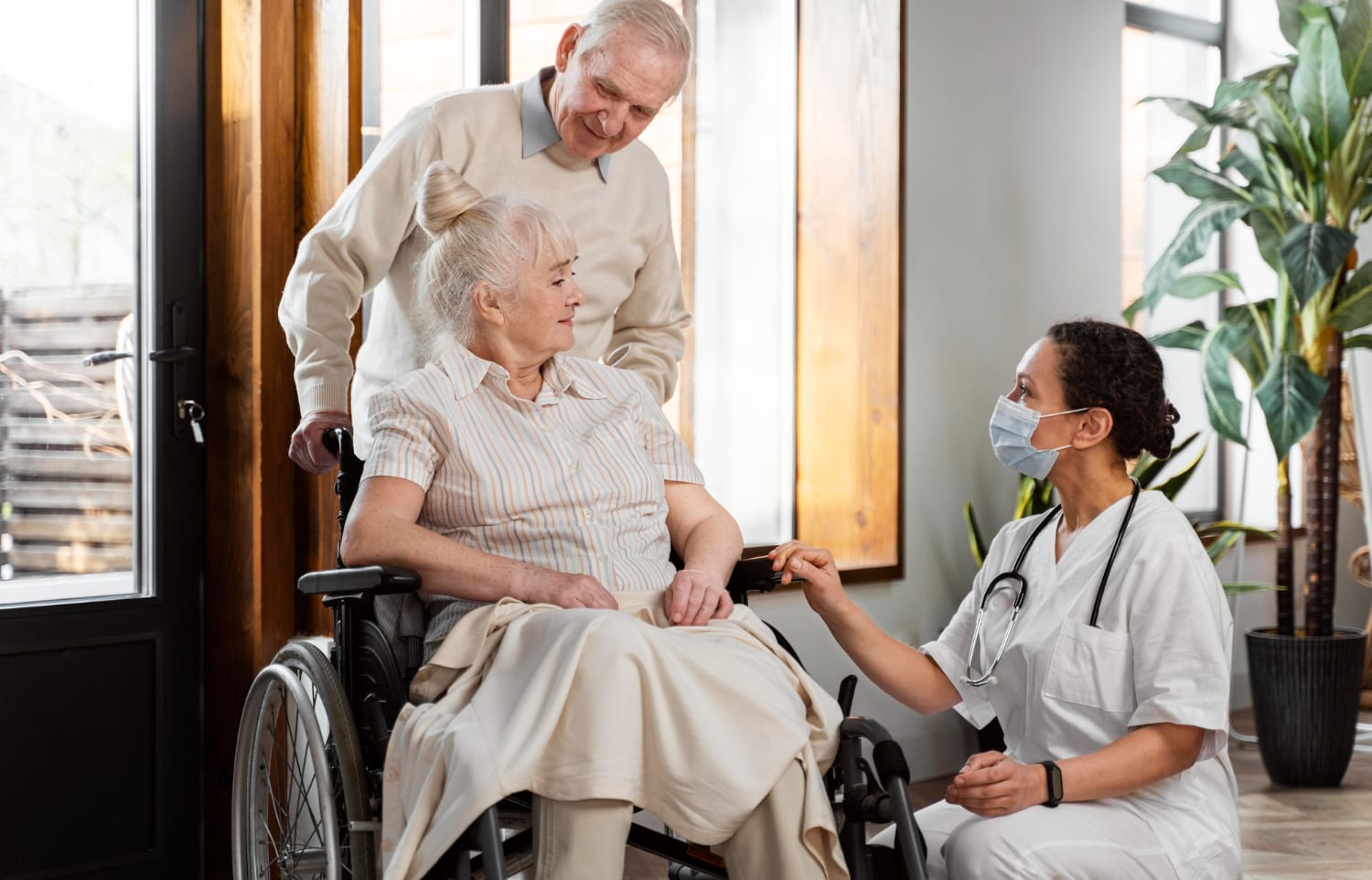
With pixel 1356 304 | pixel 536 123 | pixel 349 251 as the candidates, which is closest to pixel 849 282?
pixel 1356 304

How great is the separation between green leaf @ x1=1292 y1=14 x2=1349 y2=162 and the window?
1.08 metres

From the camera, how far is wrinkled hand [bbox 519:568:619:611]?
1.68 meters

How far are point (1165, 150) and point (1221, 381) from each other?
1.53m

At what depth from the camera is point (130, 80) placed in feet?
9.08

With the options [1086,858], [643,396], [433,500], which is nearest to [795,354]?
[643,396]

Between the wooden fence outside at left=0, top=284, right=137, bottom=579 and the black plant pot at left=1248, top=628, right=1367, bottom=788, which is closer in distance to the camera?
the wooden fence outside at left=0, top=284, right=137, bottom=579

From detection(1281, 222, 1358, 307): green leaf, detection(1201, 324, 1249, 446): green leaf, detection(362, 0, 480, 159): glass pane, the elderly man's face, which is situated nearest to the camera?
the elderly man's face

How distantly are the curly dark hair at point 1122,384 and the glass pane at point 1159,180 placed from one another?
3.15 m

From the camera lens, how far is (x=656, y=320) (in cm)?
251

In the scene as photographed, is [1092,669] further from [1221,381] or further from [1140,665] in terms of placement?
[1221,381]

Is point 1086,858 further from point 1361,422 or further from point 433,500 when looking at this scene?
point 1361,422

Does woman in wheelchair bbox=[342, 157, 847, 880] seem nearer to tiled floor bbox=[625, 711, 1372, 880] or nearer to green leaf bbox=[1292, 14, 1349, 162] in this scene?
tiled floor bbox=[625, 711, 1372, 880]

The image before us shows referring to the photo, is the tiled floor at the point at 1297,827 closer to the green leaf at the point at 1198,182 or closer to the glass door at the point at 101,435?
the glass door at the point at 101,435

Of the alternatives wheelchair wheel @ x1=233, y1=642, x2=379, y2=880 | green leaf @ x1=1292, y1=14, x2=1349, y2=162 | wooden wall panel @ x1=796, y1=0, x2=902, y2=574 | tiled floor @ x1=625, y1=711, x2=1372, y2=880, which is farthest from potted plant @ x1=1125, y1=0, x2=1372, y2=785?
wheelchair wheel @ x1=233, y1=642, x2=379, y2=880
